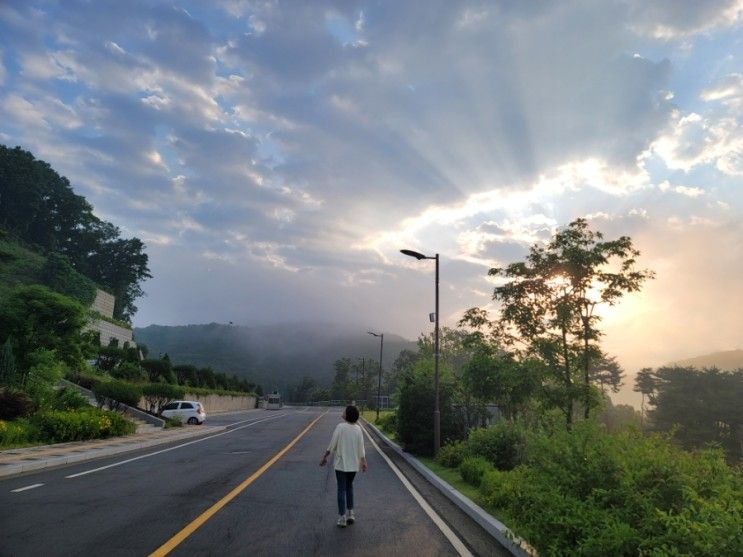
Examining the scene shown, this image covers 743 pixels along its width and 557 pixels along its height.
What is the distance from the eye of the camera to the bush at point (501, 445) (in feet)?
44.4

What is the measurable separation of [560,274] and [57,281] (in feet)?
203

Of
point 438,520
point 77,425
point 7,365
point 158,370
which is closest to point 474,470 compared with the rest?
point 438,520

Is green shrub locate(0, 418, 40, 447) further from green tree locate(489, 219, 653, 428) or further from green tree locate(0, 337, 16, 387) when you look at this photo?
green tree locate(489, 219, 653, 428)

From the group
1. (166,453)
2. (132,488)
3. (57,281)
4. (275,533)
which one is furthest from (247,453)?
(57,281)

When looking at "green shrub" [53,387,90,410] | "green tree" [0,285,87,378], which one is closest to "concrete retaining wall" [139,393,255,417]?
"green tree" [0,285,87,378]

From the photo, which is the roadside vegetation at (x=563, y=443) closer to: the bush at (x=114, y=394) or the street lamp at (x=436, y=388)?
the street lamp at (x=436, y=388)

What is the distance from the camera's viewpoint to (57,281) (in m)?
61.4

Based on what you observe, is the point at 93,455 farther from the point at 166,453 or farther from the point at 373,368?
the point at 373,368

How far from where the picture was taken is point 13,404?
57.0ft

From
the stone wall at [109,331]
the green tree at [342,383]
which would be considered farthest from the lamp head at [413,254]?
the green tree at [342,383]

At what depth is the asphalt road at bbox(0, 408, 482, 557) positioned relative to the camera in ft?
20.9

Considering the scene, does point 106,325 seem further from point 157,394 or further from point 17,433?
point 17,433

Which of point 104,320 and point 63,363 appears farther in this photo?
point 104,320

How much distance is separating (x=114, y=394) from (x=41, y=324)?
575 cm
